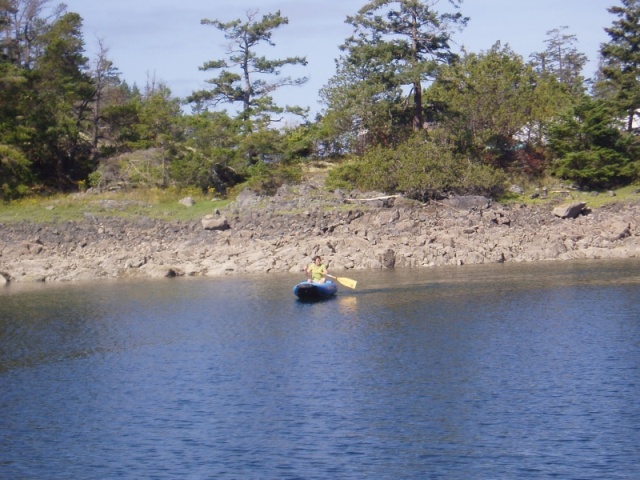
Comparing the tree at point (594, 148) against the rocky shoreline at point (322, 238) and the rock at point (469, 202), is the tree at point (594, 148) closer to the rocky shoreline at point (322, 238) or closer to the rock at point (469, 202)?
the rocky shoreline at point (322, 238)

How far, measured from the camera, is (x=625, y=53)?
181ft

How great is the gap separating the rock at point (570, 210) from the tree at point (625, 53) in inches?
358

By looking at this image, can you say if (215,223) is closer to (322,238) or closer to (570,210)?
(322,238)

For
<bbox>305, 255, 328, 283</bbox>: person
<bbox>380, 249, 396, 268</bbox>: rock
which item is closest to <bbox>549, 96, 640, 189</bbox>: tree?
<bbox>380, 249, 396, 268</bbox>: rock

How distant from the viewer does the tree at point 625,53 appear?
2137 inches

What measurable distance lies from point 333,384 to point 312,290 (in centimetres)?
1379

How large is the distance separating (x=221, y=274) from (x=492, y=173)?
62.8 ft

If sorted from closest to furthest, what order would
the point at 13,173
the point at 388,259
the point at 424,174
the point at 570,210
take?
the point at 388,259, the point at 570,210, the point at 424,174, the point at 13,173

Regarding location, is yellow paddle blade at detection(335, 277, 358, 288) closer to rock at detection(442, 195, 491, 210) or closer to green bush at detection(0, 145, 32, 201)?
rock at detection(442, 195, 491, 210)

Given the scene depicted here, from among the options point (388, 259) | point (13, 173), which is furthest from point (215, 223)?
point (13, 173)

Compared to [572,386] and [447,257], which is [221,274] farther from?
[572,386]

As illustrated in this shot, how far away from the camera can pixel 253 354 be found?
25531mm

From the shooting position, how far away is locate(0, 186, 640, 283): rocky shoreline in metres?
46.4

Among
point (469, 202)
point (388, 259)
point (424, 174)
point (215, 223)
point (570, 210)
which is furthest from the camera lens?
point (424, 174)
